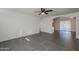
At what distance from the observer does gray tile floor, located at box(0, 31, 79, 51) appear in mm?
1849

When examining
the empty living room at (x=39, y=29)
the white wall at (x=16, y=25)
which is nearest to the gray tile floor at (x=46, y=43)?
the empty living room at (x=39, y=29)

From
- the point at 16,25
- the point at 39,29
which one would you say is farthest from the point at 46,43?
the point at 16,25

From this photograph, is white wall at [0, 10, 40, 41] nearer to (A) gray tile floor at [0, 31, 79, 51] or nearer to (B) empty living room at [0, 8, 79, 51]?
(B) empty living room at [0, 8, 79, 51]

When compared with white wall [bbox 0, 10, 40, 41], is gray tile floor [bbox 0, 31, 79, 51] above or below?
below

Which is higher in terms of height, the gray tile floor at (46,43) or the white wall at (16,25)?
the white wall at (16,25)

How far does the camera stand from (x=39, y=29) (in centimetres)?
A: 198

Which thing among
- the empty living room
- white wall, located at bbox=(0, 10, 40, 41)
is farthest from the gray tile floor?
white wall, located at bbox=(0, 10, 40, 41)

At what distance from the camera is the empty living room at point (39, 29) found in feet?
5.95

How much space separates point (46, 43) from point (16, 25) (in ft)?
2.68

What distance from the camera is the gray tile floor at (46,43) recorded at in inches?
72.8

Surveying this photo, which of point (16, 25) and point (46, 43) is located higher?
point (16, 25)

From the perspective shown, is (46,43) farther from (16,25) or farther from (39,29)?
(16,25)

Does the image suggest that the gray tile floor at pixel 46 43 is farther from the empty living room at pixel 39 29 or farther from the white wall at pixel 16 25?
the white wall at pixel 16 25
